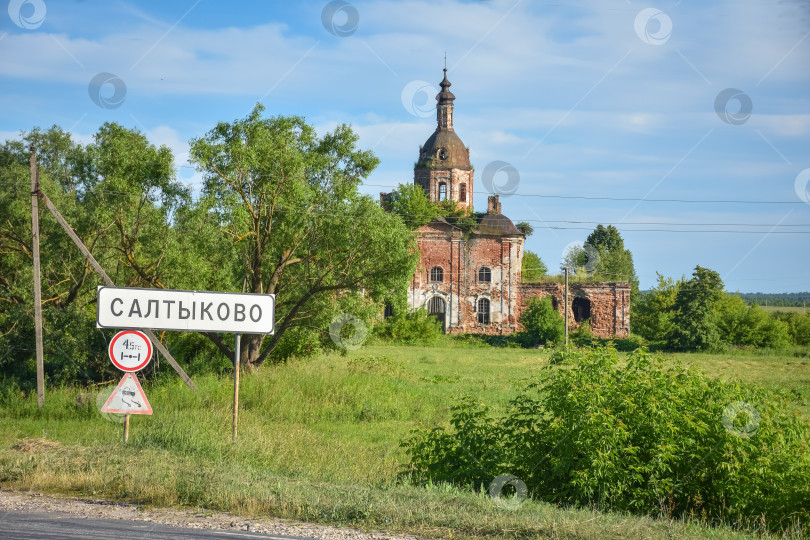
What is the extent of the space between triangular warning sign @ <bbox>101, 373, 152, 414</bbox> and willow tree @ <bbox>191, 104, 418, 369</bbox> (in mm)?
9136

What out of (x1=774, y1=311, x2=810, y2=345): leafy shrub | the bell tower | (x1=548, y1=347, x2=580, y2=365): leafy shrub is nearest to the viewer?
(x1=548, y1=347, x2=580, y2=365): leafy shrub

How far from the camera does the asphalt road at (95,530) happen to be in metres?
5.88

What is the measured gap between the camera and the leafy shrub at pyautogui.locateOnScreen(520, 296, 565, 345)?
4775 centimetres

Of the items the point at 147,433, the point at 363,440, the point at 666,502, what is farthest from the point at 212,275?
the point at 666,502

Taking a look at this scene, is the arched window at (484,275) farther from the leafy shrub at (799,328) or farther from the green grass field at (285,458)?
the green grass field at (285,458)

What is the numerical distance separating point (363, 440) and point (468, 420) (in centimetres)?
490

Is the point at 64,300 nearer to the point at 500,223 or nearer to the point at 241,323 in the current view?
the point at 241,323

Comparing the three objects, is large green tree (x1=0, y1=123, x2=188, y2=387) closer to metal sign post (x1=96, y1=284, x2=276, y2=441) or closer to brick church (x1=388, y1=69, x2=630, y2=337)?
metal sign post (x1=96, y1=284, x2=276, y2=441)

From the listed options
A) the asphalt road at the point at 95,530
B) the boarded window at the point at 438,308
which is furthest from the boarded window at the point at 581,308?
the asphalt road at the point at 95,530

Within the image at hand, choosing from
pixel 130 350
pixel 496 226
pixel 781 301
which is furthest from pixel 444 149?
pixel 781 301

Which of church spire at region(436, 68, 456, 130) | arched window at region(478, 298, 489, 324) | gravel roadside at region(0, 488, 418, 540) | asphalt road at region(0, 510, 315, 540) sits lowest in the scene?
A: gravel roadside at region(0, 488, 418, 540)

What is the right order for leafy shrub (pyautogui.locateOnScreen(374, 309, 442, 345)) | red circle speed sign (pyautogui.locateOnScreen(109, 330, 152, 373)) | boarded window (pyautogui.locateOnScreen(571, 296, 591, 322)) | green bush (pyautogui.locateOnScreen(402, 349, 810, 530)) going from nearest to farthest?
green bush (pyautogui.locateOnScreen(402, 349, 810, 530)) → red circle speed sign (pyautogui.locateOnScreen(109, 330, 152, 373)) → leafy shrub (pyautogui.locateOnScreen(374, 309, 442, 345)) → boarded window (pyautogui.locateOnScreen(571, 296, 591, 322))

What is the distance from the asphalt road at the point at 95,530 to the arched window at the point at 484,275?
46.0 meters

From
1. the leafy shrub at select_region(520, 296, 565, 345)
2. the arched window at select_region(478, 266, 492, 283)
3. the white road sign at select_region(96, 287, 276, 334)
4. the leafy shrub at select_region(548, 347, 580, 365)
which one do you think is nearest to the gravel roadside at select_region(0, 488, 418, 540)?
the white road sign at select_region(96, 287, 276, 334)
